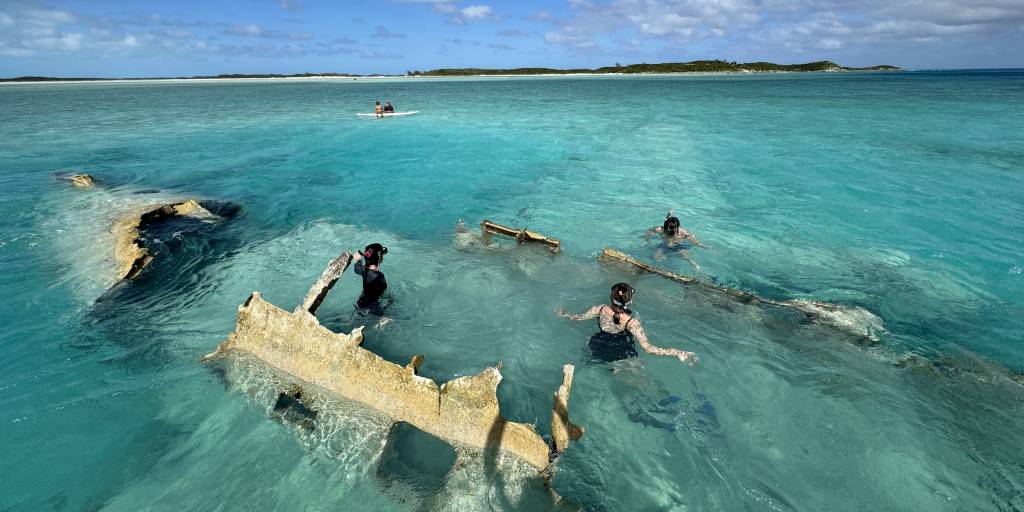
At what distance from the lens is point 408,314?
1075cm

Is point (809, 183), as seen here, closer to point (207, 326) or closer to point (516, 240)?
point (516, 240)

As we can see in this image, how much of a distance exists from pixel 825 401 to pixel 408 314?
28.4 feet

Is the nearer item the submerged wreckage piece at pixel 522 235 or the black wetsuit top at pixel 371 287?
the black wetsuit top at pixel 371 287

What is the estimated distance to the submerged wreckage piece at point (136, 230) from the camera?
12.5m

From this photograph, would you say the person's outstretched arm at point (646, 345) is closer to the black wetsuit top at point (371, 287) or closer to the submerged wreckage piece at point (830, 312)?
the submerged wreckage piece at point (830, 312)

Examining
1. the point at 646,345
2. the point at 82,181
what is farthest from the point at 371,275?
the point at 82,181

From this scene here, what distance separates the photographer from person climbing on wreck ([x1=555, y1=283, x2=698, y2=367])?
26.4 ft

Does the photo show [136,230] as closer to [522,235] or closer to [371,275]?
[371,275]

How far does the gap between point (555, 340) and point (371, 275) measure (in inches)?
168

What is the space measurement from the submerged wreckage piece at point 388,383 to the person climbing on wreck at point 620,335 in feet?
8.82

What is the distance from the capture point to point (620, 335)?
8477mm

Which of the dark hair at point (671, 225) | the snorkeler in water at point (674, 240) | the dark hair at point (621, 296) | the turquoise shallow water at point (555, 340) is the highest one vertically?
the dark hair at point (621, 296)

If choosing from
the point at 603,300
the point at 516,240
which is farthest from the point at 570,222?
the point at 603,300

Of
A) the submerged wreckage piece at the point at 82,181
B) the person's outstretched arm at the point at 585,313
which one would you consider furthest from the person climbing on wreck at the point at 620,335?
the submerged wreckage piece at the point at 82,181
